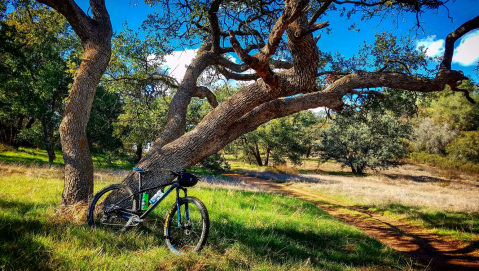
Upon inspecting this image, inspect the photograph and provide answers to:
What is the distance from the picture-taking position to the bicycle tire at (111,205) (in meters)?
3.91

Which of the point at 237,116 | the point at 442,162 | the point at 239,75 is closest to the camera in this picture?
the point at 237,116

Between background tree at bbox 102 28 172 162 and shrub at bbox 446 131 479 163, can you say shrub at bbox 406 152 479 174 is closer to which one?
shrub at bbox 446 131 479 163

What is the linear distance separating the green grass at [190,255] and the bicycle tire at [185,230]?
18cm

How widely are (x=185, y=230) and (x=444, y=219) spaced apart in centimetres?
1048

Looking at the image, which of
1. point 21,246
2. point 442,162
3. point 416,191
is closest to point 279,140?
point 416,191

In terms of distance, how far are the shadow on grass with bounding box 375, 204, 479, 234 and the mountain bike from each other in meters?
9.18

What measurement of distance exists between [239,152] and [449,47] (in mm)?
28784

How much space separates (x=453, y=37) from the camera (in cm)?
560

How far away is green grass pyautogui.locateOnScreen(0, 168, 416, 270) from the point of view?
253 cm

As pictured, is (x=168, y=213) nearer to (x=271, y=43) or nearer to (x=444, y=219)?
(x=271, y=43)

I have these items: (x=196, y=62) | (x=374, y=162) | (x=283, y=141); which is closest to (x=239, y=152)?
(x=283, y=141)

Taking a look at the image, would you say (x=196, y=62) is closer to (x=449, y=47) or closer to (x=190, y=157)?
(x=190, y=157)

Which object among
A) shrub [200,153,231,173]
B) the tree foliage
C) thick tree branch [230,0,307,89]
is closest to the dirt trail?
thick tree branch [230,0,307,89]

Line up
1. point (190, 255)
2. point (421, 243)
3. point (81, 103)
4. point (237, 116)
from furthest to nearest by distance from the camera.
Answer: point (421, 243)
point (81, 103)
point (237, 116)
point (190, 255)
